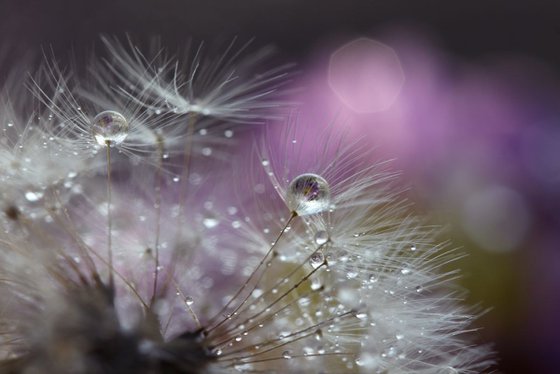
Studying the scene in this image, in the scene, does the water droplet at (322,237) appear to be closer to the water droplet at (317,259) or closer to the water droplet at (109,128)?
the water droplet at (317,259)

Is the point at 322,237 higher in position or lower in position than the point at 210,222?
lower

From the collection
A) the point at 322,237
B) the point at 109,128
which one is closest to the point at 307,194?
the point at 322,237

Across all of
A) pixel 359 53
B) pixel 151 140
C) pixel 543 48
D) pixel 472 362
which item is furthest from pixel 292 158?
pixel 543 48

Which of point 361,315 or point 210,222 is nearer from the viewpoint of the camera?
point 361,315

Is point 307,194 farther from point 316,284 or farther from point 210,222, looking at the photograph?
point 210,222

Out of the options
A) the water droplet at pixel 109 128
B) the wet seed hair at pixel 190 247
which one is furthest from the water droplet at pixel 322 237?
the water droplet at pixel 109 128

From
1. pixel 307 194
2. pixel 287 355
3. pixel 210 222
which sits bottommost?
pixel 287 355
